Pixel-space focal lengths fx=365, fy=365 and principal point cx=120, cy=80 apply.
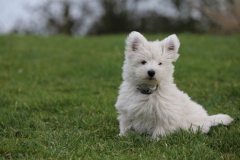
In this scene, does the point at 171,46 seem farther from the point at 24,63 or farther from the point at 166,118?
the point at 24,63

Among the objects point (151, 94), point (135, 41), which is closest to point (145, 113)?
point (151, 94)

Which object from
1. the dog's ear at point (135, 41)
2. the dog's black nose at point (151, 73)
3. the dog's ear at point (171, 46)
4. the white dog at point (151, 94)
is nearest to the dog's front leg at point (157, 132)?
the white dog at point (151, 94)

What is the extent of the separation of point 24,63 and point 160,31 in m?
12.6

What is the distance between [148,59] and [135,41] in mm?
316

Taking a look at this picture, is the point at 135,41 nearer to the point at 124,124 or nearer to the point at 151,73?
the point at 151,73

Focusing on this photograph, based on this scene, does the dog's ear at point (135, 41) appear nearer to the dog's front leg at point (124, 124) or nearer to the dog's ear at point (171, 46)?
the dog's ear at point (171, 46)

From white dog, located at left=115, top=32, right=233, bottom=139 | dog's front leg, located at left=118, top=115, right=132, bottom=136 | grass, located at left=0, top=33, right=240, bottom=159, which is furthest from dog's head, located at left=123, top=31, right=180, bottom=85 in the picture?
grass, located at left=0, top=33, right=240, bottom=159

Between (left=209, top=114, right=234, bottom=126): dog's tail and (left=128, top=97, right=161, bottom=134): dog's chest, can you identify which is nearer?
(left=128, top=97, right=161, bottom=134): dog's chest

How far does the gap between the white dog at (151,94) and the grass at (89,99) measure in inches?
7.8

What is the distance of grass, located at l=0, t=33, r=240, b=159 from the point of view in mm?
4016

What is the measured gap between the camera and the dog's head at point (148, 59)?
14.3 feet

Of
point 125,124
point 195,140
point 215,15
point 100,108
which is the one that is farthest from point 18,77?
point 215,15

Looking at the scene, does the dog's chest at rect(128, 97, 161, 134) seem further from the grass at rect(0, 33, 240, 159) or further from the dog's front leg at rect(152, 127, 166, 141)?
the grass at rect(0, 33, 240, 159)

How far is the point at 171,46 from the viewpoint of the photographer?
4648mm
